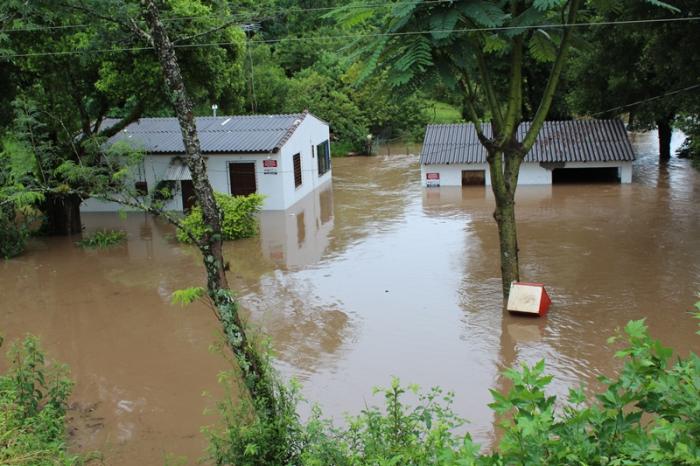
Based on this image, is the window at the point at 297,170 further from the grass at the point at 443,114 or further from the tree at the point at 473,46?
the grass at the point at 443,114

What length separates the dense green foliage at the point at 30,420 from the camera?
5.77m

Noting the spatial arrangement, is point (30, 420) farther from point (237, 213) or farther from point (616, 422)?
point (237, 213)

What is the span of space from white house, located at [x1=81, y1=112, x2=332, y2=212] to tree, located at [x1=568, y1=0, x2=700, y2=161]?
1099 cm

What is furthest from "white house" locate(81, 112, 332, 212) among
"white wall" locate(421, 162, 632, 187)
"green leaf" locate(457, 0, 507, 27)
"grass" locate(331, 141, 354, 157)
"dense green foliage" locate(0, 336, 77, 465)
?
"dense green foliage" locate(0, 336, 77, 465)

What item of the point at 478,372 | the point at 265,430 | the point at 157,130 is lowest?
the point at 478,372

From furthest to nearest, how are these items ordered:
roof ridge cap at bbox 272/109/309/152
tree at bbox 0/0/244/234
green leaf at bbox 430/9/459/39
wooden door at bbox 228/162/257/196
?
1. wooden door at bbox 228/162/257/196
2. roof ridge cap at bbox 272/109/309/152
3. tree at bbox 0/0/244/234
4. green leaf at bbox 430/9/459/39

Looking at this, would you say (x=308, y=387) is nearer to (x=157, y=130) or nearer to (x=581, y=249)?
(x=581, y=249)

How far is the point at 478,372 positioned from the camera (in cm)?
1068

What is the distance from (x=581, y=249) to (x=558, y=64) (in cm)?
649

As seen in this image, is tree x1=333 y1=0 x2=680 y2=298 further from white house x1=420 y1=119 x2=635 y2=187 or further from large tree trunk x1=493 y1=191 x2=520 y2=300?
white house x1=420 y1=119 x2=635 y2=187

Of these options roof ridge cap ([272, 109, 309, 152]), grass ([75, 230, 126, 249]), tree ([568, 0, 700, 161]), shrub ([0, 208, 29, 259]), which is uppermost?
tree ([568, 0, 700, 161])

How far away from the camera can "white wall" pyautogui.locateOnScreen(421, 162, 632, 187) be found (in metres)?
26.5

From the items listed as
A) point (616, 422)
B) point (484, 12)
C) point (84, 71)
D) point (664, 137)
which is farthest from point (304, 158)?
point (616, 422)

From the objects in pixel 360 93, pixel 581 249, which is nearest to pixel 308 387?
pixel 581 249
